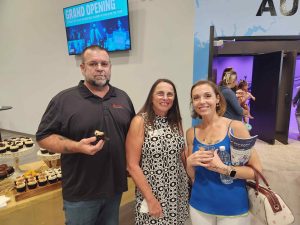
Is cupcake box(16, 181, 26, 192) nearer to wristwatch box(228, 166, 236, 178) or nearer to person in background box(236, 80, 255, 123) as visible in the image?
wristwatch box(228, 166, 236, 178)

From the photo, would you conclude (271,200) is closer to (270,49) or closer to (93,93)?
(93,93)

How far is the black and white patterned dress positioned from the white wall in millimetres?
2214

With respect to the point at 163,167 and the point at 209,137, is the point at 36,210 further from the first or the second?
the point at 209,137

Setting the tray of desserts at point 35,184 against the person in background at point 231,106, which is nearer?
the tray of desserts at point 35,184

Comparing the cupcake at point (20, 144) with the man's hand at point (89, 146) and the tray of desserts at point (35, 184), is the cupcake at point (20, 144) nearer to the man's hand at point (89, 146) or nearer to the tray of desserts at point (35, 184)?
the tray of desserts at point (35, 184)

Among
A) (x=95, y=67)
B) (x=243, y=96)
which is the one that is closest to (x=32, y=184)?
(x=95, y=67)

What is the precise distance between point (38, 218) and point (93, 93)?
1.27 metres

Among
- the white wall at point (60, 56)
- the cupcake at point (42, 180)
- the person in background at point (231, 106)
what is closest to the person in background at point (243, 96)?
the white wall at point (60, 56)

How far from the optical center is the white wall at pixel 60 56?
143 inches

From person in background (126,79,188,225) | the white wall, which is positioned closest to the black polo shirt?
person in background (126,79,188,225)

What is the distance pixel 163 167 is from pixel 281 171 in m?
3.25

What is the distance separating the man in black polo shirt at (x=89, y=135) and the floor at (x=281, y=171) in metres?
1.23

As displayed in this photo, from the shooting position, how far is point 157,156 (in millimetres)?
1535

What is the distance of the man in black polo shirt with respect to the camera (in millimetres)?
1497
